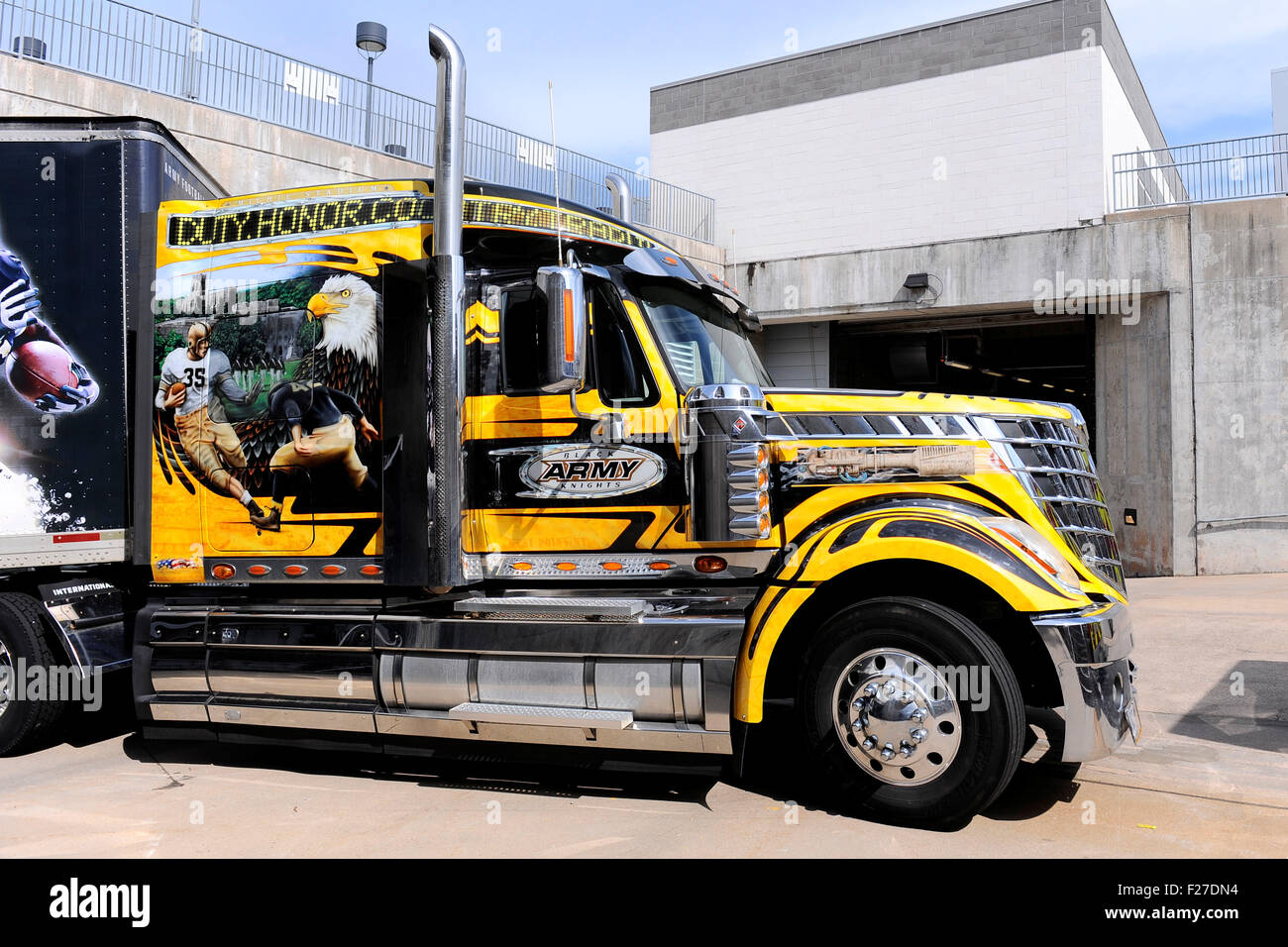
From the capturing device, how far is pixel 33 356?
597 centimetres

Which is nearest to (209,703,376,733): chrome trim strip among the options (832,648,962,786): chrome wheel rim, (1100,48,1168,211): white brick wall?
(832,648,962,786): chrome wheel rim

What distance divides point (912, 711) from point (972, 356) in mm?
17142

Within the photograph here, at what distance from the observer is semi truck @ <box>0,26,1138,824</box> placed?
461 cm

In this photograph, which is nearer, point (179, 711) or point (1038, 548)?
point (1038, 548)

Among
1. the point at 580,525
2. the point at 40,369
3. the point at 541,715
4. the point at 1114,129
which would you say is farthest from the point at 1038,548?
the point at 1114,129

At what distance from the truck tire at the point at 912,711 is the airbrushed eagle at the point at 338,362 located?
110 inches

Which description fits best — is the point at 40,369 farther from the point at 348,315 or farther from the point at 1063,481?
the point at 1063,481

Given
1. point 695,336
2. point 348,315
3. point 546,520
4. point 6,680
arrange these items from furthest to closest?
point 6,680 < point 348,315 < point 695,336 < point 546,520

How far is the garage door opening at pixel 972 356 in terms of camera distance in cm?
1827

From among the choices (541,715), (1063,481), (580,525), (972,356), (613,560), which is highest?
(972,356)

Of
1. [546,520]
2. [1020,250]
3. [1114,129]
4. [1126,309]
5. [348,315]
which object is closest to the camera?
[546,520]
